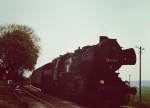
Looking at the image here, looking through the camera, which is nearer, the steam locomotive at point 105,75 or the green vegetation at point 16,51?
the steam locomotive at point 105,75

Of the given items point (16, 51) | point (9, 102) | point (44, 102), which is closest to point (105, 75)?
point (44, 102)

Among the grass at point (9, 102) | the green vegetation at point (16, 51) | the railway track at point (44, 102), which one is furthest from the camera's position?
the green vegetation at point (16, 51)

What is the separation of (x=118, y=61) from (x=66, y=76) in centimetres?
644

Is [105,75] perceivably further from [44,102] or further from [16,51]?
[16,51]

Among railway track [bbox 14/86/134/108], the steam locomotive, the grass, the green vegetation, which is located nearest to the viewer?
the grass

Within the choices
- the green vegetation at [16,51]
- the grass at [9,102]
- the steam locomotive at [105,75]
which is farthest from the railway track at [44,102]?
the green vegetation at [16,51]

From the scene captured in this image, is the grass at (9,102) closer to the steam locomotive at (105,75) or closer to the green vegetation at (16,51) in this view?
the steam locomotive at (105,75)

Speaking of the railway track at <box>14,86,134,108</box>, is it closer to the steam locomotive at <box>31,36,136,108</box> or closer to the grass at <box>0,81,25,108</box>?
the grass at <box>0,81,25,108</box>

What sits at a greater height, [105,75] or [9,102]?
[105,75]

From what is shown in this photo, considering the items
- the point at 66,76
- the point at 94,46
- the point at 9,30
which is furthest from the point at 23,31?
the point at 94,46

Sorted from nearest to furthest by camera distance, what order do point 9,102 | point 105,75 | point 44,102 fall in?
1. point 105,75
2. point 9,102
3. point 44,102

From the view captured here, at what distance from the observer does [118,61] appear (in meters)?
23.7

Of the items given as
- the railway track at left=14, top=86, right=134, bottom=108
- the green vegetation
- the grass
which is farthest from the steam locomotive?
the green vegetation

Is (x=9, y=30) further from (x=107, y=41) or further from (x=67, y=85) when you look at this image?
(x=107, y=41)
